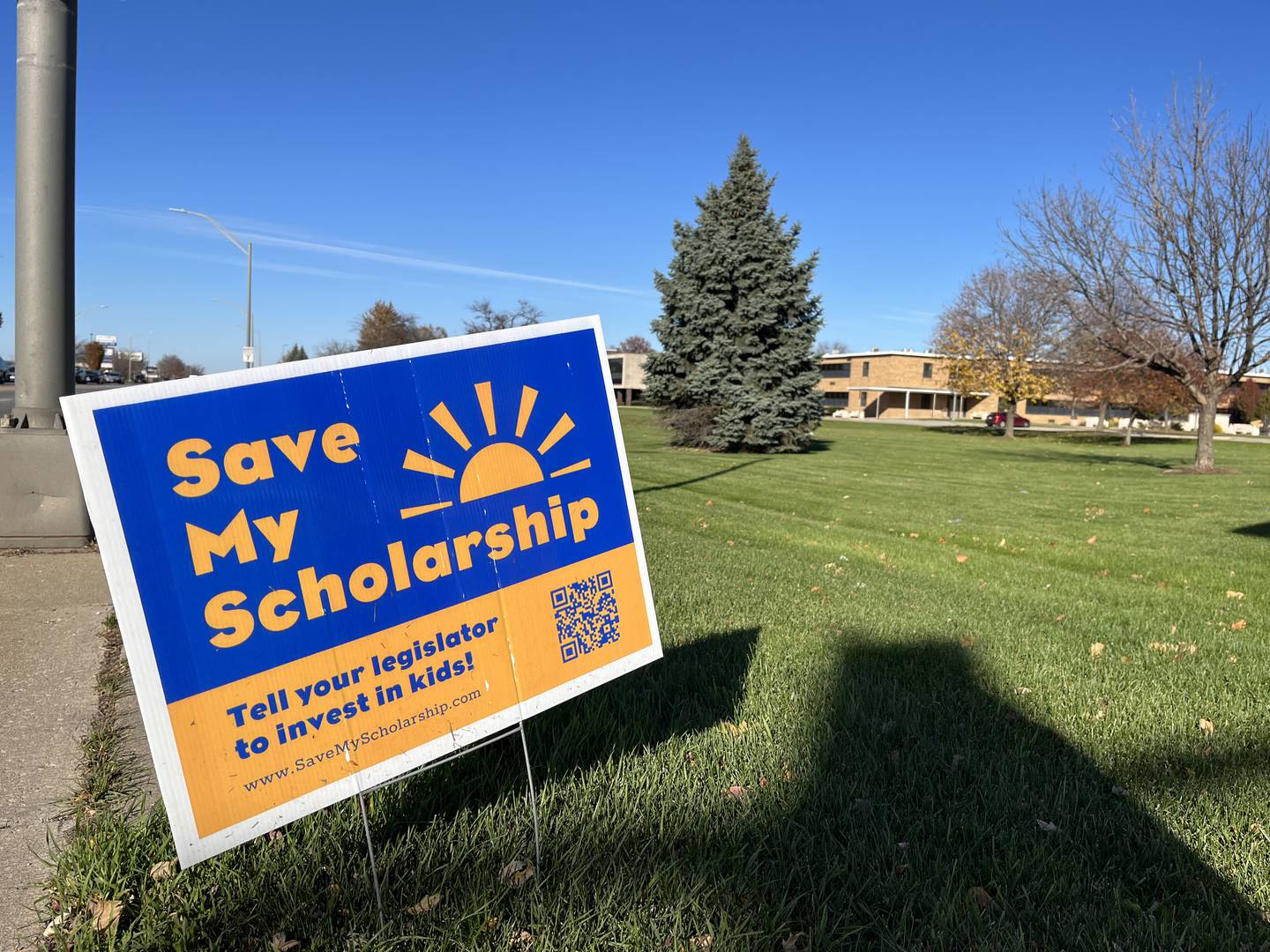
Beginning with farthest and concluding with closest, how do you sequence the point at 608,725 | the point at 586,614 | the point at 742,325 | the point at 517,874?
the point at 742,325 < the point at 608,725 < the point at 586,614 < the point at 517,874

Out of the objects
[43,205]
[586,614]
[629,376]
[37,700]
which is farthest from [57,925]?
[629,376]

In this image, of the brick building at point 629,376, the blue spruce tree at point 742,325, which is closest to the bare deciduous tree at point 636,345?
the brick building at point 629,376

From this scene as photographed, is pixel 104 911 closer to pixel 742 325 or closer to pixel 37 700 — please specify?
pixel 37 700

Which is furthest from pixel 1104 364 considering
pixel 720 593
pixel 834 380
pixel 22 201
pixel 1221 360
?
pixel 834 380

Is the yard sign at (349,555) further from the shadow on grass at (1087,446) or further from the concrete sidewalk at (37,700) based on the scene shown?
the shadow on grass at (1087,446)

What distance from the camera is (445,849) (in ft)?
8.93

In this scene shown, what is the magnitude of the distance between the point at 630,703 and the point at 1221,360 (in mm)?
22250

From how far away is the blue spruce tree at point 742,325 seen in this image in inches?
→ 1085

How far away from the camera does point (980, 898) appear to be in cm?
250

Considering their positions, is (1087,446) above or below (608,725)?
below

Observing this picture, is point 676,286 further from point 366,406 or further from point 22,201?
point 366,406

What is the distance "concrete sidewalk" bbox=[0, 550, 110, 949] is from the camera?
2.59m

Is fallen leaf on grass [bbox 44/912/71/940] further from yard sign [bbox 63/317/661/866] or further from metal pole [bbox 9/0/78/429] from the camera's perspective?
metal pole [bbox 9/0/78/429]

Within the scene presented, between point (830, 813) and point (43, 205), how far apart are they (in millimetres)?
7517
